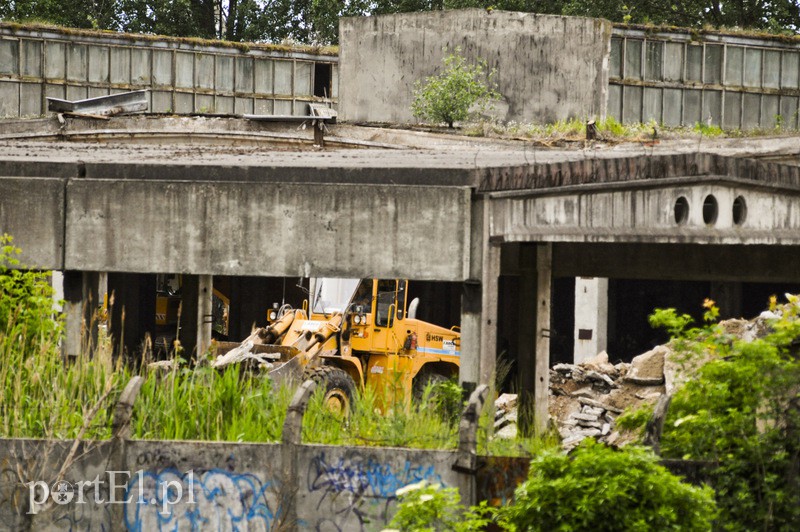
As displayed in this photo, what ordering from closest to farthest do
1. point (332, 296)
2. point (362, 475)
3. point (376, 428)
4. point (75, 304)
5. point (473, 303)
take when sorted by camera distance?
1. point (362, 475)
2. point (376, 428)
3. point (473, 303)
4. point (75, 304)
5. point (332, 296)

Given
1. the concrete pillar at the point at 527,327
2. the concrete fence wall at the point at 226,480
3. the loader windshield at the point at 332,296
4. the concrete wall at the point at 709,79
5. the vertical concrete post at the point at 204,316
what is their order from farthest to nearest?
the concrete wall at the point at 709,79
the loader windshield at the point at 332,296
the vertical concrete post at the point at 204,316
the concrete pillar at the point at 527,327
the concrete fence wall at the point at 226,480

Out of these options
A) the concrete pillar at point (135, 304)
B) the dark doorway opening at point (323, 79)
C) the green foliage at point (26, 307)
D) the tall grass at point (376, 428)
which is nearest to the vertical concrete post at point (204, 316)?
the green foliage at point (26, 307)

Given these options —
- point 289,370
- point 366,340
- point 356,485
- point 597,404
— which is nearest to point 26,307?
point 356,485

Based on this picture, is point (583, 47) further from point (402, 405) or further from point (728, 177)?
point (402, 405)

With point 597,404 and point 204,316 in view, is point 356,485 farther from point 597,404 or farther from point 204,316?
point 597,404

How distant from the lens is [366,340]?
20281mm

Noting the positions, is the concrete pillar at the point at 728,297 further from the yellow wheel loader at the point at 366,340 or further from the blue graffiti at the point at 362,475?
the blue graffiti at the point at 362,475

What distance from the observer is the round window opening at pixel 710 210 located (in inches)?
543

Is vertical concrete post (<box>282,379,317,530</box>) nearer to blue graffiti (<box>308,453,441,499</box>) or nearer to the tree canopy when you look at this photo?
blue graffiti (<box>308,453,441,499</box>)

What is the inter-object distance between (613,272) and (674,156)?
330 centimetres

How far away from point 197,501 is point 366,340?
1053 centimetres

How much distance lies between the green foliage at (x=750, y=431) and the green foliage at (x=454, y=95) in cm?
1553

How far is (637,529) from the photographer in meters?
8.43

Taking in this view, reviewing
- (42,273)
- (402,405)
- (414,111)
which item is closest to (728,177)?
(402,405)
